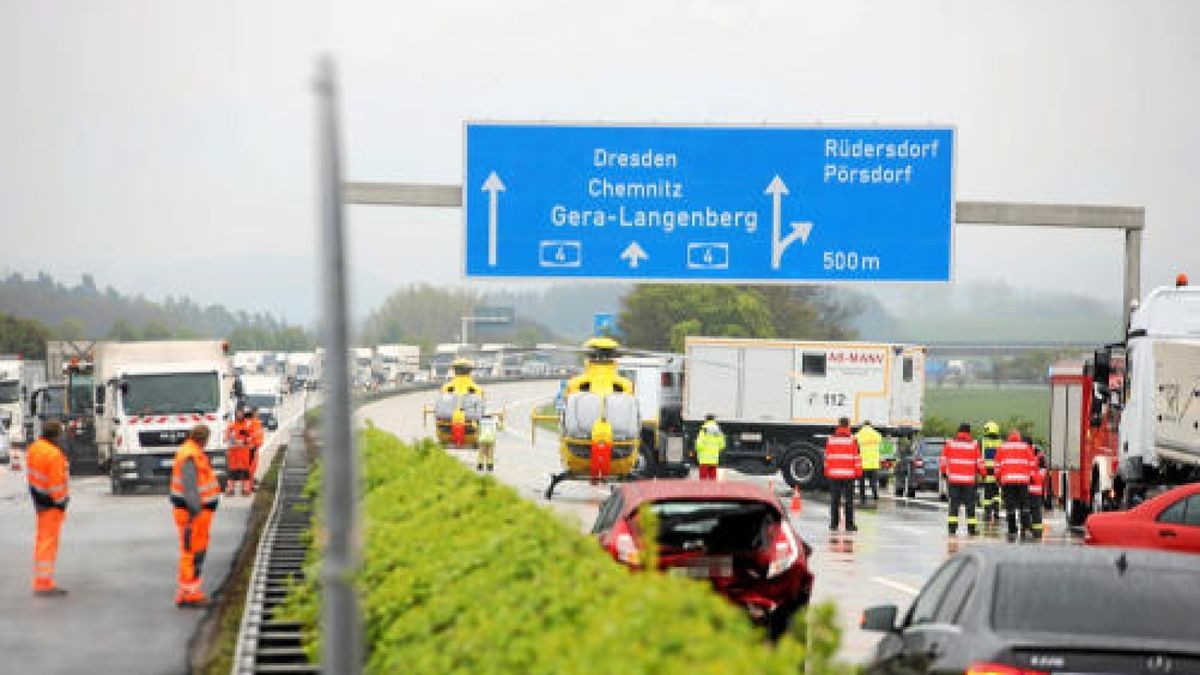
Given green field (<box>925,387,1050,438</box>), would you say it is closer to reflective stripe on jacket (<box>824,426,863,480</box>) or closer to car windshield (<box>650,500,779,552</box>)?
reflective stripe on jacket (<box>824,426,863,480</box>)

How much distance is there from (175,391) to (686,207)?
14.5m

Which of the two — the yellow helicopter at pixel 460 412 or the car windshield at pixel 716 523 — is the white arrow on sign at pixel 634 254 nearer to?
the car windshield at pixel 716 523

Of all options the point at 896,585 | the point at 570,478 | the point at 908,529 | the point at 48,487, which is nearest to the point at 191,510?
the point at 48,487

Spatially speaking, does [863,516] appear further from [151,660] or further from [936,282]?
[151,660]

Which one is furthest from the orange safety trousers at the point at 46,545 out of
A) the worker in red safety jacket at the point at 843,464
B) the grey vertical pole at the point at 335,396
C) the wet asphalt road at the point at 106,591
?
the grey vertical pole at the point at 335,396

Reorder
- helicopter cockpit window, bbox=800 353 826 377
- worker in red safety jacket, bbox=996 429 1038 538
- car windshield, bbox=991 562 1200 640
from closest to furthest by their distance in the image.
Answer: car windshield, bbox=991 562 1200 640 < worker in red safety jacket, bbox=996 429 1038 538 < helicopter cockpit window, bbox=800 353 826 377

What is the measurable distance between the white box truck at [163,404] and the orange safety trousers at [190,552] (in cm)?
1911

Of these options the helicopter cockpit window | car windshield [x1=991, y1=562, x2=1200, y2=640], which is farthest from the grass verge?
the helicopter cockpit window

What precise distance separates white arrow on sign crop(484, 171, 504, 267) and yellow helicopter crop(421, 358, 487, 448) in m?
24.6

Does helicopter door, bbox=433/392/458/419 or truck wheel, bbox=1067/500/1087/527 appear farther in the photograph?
helicopter door, bbox=433/392/458/419

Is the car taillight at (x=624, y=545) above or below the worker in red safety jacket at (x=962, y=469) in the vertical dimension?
above

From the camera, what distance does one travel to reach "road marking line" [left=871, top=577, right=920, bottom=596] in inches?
843

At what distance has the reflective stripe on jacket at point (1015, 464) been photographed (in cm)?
3006

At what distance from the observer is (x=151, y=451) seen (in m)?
39.2
